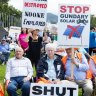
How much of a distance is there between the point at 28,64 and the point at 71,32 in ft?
4.73

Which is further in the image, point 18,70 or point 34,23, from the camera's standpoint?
point 34,23

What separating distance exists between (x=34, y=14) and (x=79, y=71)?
7.56 ft

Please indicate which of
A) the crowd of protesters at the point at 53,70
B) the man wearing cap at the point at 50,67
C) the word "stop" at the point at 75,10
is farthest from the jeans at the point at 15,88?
the word "stop" at the point at 75,10

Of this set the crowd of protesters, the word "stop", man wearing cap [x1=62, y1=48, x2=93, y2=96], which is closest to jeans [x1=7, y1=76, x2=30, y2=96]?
the crowd of protesters

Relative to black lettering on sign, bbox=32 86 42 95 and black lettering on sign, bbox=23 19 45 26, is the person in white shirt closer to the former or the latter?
black lettering on sign, bbox=23 19 45 26

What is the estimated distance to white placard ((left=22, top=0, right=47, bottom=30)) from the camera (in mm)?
11117

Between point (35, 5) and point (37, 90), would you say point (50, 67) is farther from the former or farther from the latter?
point (35, 5)

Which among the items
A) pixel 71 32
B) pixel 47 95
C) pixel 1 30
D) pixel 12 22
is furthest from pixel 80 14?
pixel 12 22

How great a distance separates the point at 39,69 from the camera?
9352 mm

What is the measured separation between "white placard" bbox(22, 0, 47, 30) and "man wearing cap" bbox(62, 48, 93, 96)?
6.23 ft

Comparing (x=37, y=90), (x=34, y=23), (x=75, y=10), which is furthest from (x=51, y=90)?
(x=34, y=23)

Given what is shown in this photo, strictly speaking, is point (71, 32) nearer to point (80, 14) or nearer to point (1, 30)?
point (80, 14)

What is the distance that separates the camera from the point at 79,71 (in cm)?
948

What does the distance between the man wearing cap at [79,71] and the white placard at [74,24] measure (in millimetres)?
317
